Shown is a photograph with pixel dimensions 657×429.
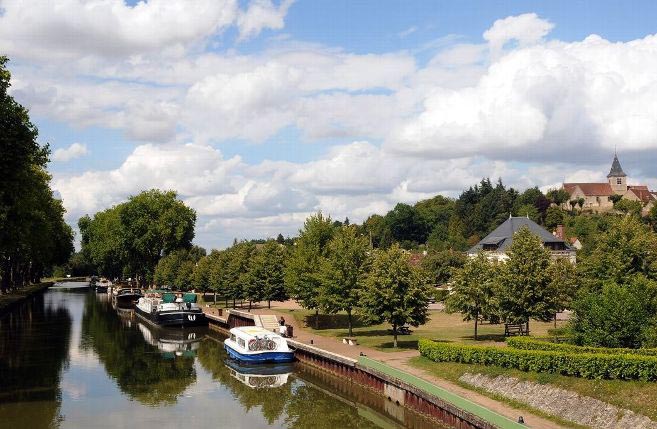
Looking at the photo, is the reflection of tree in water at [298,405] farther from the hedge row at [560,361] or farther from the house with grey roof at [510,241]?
the house with grey roof at [510,241]

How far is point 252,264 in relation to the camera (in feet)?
261

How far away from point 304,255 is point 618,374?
1577 inches

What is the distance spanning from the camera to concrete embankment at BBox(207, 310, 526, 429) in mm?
29062

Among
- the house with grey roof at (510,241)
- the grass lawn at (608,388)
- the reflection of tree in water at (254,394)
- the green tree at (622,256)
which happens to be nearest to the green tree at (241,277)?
the reflection of tree in water at (254,394)

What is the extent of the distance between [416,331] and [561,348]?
2324cm

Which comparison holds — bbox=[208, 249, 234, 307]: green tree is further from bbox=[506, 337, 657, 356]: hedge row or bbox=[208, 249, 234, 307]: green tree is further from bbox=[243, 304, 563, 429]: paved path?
bbox=[506, 337, 657, 356]: hedge row

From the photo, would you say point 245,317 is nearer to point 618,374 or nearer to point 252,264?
point 252,264

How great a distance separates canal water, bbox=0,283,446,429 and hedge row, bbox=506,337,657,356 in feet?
22.7

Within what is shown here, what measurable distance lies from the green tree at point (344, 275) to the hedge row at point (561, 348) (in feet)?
58.4

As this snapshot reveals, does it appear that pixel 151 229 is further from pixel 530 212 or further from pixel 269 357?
pixel 269 357

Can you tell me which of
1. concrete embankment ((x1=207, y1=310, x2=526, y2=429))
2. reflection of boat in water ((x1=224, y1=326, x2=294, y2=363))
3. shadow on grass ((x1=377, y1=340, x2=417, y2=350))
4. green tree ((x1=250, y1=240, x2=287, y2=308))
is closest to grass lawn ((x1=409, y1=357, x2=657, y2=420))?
concrete embankment ((x1=207, y1=310, x2=526, y2=429))

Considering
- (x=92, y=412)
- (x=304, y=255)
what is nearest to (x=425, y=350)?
(x=92, y=412)

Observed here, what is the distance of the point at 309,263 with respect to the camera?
6425cm

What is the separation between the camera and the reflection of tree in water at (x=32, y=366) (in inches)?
1432
